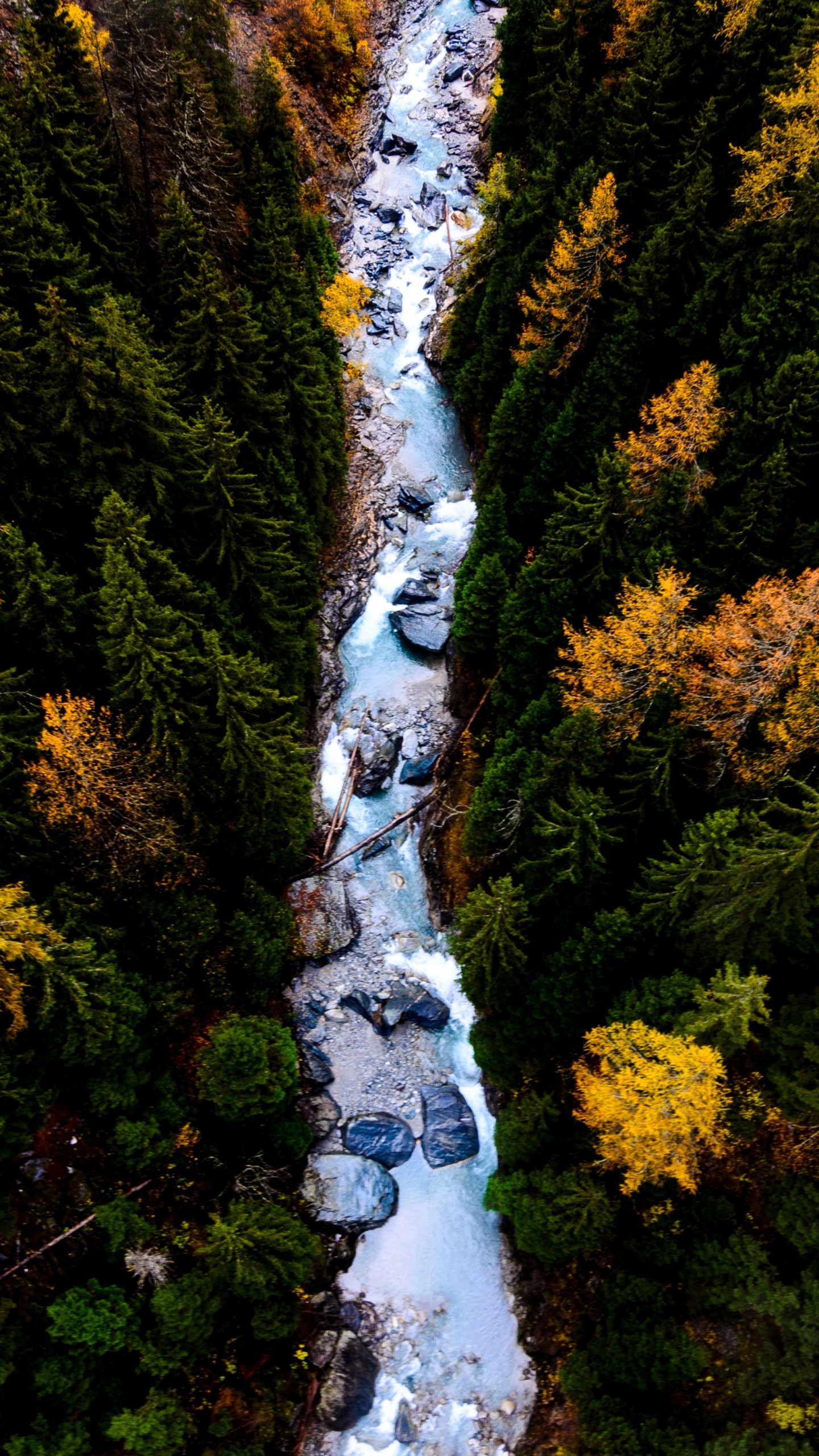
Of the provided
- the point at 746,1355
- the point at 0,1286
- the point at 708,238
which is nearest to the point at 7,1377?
the point at 0,1286

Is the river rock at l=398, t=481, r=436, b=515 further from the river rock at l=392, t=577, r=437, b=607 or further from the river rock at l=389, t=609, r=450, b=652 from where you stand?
the river rock at l=389, t=609, r=450, b=652

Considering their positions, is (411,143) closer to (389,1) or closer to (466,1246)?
(389,1)

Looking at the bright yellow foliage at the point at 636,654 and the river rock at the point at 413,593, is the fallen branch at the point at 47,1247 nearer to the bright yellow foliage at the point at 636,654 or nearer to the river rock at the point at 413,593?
the bright yellow foliage at the point at 636,654

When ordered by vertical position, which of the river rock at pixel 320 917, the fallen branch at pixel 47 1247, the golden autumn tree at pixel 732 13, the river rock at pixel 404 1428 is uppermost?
the golden autumn tree at pixel 732 13

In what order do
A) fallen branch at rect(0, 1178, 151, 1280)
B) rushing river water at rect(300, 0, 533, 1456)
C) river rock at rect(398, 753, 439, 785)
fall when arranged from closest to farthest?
fallen branch at rect(0, 1178, 151, 1280) < rushing river water at rect(300, 0, 533, 1456) < river rock at rect(398, 753, 439, 785)

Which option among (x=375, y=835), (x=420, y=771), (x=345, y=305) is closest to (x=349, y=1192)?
(x=375, y=835)

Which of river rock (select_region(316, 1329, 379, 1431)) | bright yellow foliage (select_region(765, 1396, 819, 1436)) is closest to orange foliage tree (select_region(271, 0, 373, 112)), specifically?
bright yellow foliage (select_region(765, 1396, 819, 1436))

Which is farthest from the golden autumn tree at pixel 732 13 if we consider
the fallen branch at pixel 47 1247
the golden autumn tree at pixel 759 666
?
the fallen branch at pixel 47 1247

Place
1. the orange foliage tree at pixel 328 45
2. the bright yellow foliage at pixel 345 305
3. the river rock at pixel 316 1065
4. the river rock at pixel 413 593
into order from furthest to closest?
the orange foliage tree at pixel 328 45, the bright yellow foliage at pixel 345 305, the river rock at pixel 413 593, the river rock at pixel 316 1065
